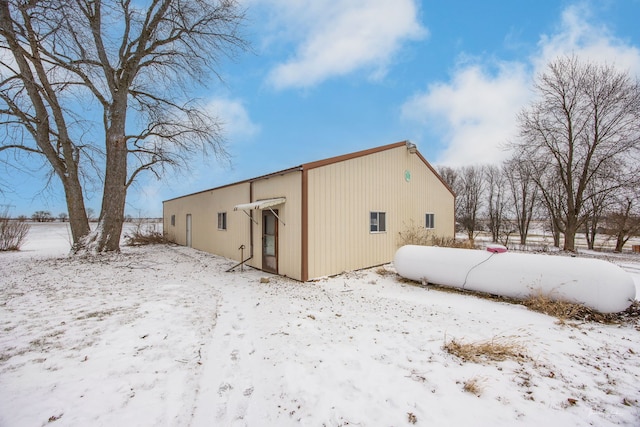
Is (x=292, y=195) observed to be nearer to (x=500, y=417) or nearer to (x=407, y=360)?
(x=407, y=360)

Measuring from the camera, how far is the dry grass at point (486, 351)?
3.38 meters

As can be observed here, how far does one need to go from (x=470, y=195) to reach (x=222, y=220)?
3272 cm

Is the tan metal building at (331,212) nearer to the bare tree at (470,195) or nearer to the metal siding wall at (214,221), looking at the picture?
the metal siding wall at (214,221)

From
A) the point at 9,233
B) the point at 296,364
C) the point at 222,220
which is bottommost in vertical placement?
the point at 296,364

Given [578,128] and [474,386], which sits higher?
[578,128]

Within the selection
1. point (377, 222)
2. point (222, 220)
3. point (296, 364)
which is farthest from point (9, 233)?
point (296, 364)

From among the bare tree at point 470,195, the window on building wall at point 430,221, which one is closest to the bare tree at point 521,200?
the bare tree at point 470,195

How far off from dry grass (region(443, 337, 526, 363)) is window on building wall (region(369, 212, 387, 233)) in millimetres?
6027

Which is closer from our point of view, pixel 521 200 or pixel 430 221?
pixel 430 221

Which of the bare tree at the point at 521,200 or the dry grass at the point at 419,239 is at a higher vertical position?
the bare tree at the point at 521,200

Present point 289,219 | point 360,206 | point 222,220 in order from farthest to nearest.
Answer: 1. point 222,220
2. point 360,206
3. point 289,219

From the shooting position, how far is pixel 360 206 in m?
9.17

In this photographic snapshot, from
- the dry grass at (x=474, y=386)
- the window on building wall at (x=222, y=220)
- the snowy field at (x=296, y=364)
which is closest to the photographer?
the snowy field at (x=296, y=364)

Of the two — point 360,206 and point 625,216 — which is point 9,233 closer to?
point 360,206
